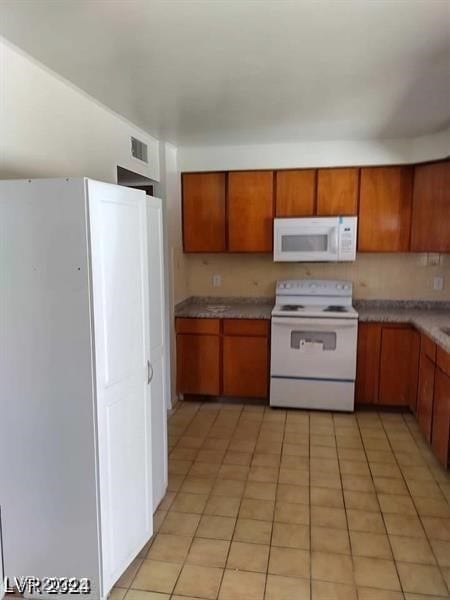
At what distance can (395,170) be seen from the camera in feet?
12.6

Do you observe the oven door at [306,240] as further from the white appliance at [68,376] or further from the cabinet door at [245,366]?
the white appliance at [68,376]

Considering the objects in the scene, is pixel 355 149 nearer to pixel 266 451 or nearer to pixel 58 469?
pixel 266 451

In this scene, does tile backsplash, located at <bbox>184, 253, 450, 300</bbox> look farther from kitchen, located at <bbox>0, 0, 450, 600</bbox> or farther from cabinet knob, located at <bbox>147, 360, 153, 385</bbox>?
cabinet knob, located at <bbox>147, 360, 153, 385</bbox>

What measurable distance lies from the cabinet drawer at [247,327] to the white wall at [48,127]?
171cm

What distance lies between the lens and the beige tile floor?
6.45 ft

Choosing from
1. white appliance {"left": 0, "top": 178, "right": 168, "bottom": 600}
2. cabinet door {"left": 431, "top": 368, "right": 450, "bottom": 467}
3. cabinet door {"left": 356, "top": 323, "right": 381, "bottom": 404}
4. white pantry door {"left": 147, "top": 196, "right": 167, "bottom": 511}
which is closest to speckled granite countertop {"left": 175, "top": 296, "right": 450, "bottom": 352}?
cabinet door {"left": 356, "top": 323, "right": 381, "bottom": 404}

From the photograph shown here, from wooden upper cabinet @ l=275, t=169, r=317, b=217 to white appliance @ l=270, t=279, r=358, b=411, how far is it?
2.97 ft

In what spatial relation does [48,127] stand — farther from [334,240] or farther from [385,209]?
[385,209]

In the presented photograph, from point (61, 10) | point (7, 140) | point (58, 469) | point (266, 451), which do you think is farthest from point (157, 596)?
point (61, 10)

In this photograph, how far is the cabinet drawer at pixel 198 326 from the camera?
4.03m

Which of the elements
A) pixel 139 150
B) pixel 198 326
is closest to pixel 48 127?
A: pixel 139 150

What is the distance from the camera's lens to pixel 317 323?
3.79m

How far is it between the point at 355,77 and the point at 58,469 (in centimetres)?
233

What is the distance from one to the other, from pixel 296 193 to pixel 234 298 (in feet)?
4.03
